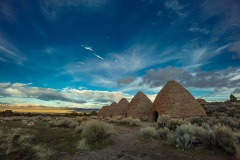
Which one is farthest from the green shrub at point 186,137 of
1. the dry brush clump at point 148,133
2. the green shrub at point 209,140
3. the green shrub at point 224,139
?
the dry brush clump at point 148,133

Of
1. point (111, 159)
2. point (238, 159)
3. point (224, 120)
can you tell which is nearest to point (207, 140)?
point (238, 159)

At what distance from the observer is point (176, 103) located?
A: 74.4ft

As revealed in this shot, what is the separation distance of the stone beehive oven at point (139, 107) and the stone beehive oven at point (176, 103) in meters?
5.10

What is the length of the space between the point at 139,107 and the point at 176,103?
858 cm

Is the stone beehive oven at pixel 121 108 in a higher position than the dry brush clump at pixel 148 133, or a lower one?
higher

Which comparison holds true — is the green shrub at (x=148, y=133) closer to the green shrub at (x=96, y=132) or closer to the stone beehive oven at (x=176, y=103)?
the green shrub at (x=96, y=132)

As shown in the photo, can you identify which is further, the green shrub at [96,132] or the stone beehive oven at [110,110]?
the stone beehive oven at [110,110]

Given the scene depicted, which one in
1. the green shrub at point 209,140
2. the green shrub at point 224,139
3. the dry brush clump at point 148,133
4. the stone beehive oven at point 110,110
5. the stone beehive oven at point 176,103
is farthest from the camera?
the stone beehive oven at point 110,110

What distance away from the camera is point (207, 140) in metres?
8.20

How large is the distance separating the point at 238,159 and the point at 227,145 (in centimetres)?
147

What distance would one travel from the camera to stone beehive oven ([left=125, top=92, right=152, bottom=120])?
29.8 m

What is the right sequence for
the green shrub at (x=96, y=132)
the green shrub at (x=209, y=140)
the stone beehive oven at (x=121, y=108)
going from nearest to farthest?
the green shrub at (x=209, y=140), the green shrub at (x=96, y=132), the stone beehive oven at (x=121, y=108)

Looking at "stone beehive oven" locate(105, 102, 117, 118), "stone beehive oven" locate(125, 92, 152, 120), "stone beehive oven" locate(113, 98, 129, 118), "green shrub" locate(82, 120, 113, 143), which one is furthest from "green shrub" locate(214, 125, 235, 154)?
"stone beehive oven" locate(105, 102, 117, 118)

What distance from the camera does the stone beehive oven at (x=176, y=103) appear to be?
72.9 ft
